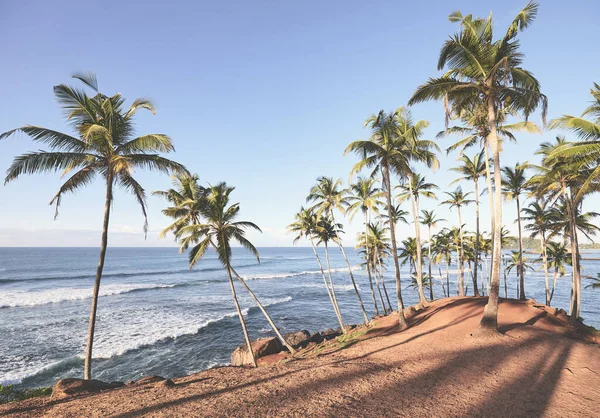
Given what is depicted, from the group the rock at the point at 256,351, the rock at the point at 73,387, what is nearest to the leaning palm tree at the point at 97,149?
the rock at the point at 73,387

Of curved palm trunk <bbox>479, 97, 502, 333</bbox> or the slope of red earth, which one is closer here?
the slope of red earth

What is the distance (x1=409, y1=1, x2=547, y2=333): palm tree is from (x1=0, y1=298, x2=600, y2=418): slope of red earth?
8.04ft

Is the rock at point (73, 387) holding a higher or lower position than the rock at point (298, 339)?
higher

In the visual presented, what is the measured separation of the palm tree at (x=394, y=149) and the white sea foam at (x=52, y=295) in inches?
1771

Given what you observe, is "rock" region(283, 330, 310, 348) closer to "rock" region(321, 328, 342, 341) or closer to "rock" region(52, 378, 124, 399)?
"rock" region(321, 328, 342, 341)

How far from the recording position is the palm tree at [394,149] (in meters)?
15.6

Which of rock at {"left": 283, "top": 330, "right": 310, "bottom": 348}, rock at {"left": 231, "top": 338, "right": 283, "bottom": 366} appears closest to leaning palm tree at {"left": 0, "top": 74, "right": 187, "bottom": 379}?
rock at {"left": 231, "top": 338, "right": 283, "bottom": 366}

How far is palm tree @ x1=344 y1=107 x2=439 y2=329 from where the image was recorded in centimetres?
1565

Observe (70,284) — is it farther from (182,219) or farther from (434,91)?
(434,91)

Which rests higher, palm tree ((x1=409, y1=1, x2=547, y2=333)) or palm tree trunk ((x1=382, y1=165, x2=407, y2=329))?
palm tree ((x1=409, y1=1, x2=547, y2=333))

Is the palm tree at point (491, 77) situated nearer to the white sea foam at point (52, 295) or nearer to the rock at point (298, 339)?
the rock at point (298, 339)

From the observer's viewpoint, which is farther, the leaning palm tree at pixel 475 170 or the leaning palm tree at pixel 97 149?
the leaning palm tree at pixel 475 170

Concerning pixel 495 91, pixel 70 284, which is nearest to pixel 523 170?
pixel 495 91

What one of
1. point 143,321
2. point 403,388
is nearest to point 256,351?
point 403,388
